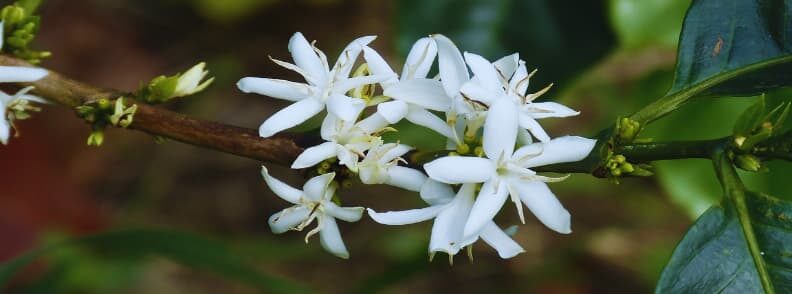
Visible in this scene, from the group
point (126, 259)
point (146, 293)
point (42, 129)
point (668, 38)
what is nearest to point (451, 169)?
point (668, 38)

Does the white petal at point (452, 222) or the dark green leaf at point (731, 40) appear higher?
the dark green leaf at point (731, 40)

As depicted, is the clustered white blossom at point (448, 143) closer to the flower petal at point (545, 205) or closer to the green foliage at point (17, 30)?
the flower petal at point (545, 205)

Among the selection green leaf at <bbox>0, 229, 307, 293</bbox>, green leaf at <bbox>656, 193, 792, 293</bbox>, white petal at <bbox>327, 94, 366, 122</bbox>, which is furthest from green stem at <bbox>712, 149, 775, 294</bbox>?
green leaf at <bbox>0, 229, 307, 293</bbox>

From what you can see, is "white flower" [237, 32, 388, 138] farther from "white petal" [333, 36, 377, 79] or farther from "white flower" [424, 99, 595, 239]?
"white flower" [424, 99, 595, 239]

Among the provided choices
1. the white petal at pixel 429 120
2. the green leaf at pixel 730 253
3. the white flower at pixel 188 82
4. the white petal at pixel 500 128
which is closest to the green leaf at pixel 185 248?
the white flower at pixel 188 82

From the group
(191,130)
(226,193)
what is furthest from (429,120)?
(226,193)

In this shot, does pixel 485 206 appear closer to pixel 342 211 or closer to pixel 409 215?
pixel 409 215
